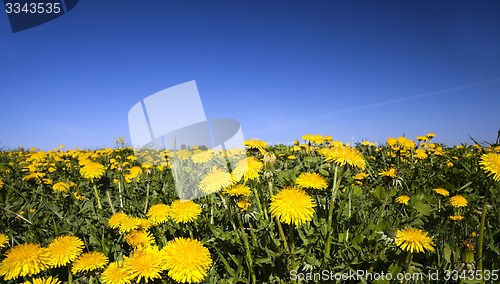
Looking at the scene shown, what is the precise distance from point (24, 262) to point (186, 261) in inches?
31.6

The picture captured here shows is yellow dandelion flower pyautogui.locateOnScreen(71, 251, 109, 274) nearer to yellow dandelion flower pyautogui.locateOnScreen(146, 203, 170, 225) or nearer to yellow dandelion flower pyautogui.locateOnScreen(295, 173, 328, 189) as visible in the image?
yellow dandelion flower pyautogui.locateOnScreen(146, 203, 170, 225)

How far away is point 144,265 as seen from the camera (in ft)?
4.44

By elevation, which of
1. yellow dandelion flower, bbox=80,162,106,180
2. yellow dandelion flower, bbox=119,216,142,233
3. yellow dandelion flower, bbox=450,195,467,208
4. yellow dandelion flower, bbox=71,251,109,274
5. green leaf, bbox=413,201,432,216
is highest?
yellow dandelion flower, bbox=80,162,106,180

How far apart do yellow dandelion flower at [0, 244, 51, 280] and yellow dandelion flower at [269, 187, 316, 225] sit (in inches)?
46.6

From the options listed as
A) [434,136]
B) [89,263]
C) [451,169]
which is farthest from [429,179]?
[89,263]

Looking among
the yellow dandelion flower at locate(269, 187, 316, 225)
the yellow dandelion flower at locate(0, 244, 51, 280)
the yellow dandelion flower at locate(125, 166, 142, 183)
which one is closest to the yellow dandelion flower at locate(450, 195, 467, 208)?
the yellow dandelion flower at locate(269, 187, 316, 225)

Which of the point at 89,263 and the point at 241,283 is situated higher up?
the point at 89,263

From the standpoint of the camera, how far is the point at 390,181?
7.66ft

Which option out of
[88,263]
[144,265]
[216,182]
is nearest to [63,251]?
[88,263]

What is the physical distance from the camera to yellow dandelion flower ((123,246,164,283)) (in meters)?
1.34

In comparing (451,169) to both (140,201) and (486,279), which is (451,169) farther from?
(140,201)

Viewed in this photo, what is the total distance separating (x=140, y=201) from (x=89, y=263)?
1.61 meters

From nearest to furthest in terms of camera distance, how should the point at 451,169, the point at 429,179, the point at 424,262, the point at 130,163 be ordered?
1. the point at 424,262
2. the point at 429,179
3. the point at 451,169
4. the point at 130,163

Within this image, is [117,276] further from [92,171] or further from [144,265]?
[92,171]
